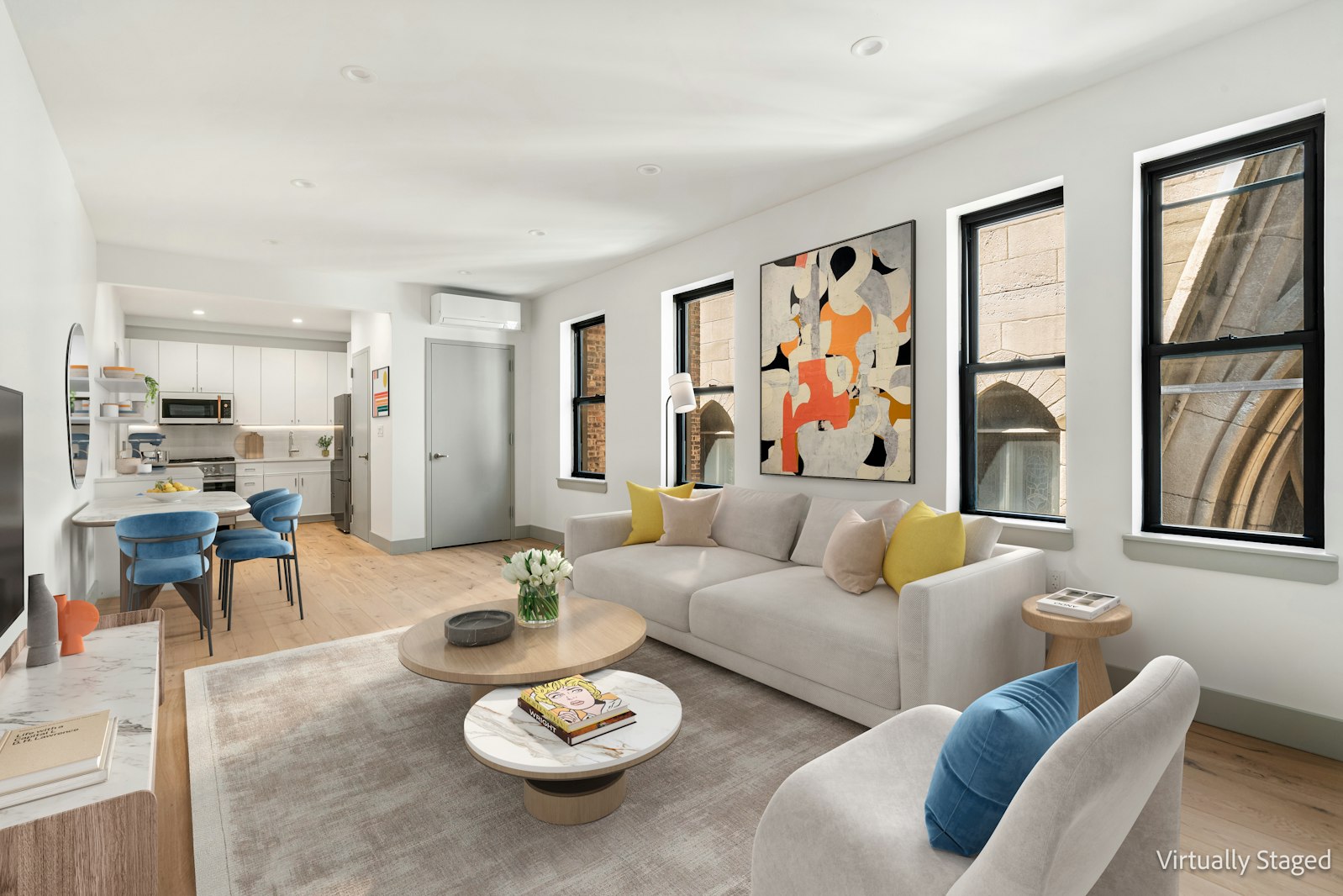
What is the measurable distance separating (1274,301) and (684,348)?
3.53 meters

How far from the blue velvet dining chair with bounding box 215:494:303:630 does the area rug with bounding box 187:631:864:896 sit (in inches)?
46.4

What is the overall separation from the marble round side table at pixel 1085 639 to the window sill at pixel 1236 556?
12.1 inches

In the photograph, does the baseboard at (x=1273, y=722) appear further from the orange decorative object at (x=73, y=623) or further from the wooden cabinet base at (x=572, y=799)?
the orange decorative object at (x=73, y=623)

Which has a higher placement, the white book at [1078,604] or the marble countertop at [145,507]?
the marble countertop at [145,507]

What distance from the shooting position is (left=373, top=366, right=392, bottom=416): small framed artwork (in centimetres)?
634

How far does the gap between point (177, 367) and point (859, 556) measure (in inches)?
322

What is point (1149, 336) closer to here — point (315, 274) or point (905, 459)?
point (905, 459)

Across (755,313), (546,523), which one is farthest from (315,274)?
(755,313)

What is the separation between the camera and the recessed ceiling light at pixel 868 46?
2490 mm

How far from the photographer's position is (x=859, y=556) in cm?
296

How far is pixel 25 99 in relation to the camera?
2.57 metres

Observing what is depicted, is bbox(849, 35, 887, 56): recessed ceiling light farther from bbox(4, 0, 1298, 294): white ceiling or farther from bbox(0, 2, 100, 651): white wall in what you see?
bbox(0, 2, 100, 651): white wall

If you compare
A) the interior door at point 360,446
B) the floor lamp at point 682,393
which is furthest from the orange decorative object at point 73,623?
the interior door at point 360,446

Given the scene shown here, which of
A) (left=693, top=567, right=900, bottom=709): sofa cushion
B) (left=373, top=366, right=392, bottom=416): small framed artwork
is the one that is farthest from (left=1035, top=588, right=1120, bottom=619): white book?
(left=373, top=366, right=392, bottom=416): small framed artwork
